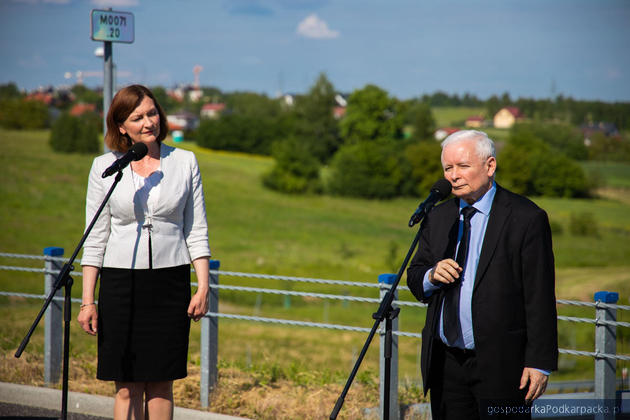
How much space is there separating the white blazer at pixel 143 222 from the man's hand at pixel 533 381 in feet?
5.57

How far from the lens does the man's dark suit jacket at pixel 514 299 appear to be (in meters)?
3.37

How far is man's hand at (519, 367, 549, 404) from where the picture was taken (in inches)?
134

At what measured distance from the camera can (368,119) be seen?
103 metres

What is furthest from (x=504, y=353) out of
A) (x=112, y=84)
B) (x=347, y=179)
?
(x=347, y=179)

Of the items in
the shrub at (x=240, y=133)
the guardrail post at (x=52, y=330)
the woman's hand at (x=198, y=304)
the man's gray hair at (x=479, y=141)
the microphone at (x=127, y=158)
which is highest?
the shrub at (x=240, y=133)

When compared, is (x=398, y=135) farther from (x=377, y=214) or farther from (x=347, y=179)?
(x=377, y=214)

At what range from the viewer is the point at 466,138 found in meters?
3.49

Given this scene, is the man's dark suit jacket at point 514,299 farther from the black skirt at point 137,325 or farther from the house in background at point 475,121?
the house in background at point 475,121

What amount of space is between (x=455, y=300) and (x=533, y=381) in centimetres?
48

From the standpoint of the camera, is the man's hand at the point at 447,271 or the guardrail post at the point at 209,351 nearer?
the man's hand at the point at 447,271


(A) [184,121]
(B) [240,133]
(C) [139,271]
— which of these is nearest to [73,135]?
(B) [240,133]

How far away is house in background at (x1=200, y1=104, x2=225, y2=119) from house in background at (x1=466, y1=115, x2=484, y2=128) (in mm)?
41828

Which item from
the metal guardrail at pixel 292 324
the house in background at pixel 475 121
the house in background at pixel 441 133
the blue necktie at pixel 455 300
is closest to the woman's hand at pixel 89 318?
the metal guardrail at pixel 292 324

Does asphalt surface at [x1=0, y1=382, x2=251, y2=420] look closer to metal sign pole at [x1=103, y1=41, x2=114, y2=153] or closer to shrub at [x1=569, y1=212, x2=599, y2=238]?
metal sign pole at [x1=103, y1=41, x2=114, y2=153]
